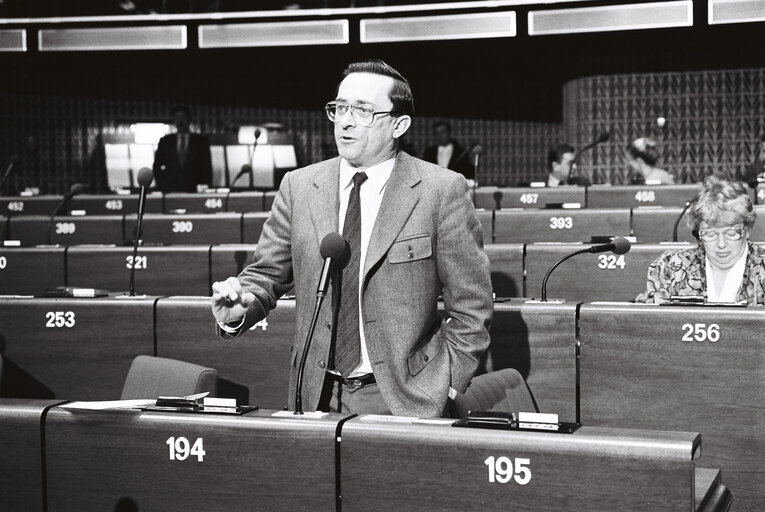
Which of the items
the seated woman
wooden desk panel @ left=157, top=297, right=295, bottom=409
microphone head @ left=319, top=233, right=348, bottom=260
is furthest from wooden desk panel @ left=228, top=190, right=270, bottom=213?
microphone head @ left=319, top=233, right=348, bottom=260

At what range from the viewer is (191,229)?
605cm

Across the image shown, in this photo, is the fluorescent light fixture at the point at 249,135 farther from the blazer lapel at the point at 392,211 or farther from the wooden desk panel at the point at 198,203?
the blazer lapel at the point at 392,211

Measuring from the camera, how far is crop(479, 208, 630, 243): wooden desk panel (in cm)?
538

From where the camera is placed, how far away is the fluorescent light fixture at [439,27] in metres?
9.73

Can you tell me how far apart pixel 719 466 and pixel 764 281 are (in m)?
0.88

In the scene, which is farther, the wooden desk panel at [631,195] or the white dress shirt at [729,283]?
the wooden desk panel at [631,195]

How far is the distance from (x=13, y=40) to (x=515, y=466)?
410 inches

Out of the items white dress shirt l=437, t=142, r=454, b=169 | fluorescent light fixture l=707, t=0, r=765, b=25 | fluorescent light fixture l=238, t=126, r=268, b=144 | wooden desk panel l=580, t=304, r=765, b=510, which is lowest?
wooden desk panel l=580, t=304, r=765, b=510

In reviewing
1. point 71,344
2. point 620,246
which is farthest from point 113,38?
point 620,246

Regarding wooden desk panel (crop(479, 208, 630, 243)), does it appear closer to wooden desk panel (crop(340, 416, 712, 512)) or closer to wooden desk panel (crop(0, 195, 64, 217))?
wooden desk panel (crop(340, 416, 712, 512))

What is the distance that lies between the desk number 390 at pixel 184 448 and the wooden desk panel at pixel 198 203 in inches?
226

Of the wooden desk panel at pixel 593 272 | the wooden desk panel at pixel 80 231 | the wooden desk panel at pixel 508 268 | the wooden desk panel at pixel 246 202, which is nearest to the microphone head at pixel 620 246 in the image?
the wooden desk panel at pixel 593 272

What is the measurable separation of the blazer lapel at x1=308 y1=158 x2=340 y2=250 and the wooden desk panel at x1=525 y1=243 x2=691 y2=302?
207 centimetres

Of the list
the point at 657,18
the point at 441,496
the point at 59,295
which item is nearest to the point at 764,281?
the point at 441,496
